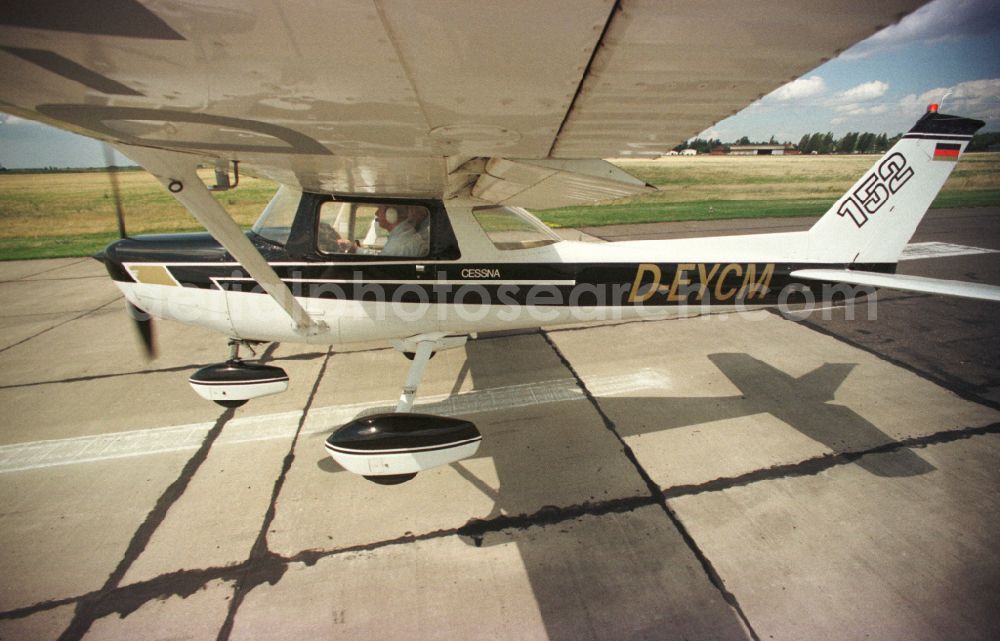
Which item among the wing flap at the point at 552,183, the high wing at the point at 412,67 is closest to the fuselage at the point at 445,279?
the wing flap at the point at 552,183

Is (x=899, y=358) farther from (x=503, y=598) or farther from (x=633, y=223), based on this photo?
(x=633, y=223)

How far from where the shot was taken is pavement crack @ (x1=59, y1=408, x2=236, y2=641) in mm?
2361

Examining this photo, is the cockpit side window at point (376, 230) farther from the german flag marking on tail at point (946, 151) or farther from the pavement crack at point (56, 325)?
the pavement crack at point (56, 325)

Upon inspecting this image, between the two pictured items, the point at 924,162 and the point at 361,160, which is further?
the point at 924,162

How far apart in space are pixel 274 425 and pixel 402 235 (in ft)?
7.60

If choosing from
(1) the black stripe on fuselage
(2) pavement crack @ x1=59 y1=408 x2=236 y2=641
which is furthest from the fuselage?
(2) pavement crack @ x1=59 y1=408 x2=236 y2=641

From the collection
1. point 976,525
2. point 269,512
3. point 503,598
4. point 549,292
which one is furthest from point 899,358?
point 269,512

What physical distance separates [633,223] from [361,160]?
15.0 m

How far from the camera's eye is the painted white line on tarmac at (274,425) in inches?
147

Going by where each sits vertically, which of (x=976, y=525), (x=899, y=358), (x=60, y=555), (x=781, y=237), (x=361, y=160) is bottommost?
(x=60, y=555)

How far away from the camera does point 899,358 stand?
209 inches

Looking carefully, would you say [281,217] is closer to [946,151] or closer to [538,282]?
[538,282]

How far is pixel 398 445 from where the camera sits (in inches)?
115

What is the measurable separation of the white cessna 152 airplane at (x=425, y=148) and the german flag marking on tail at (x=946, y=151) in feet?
0.04
